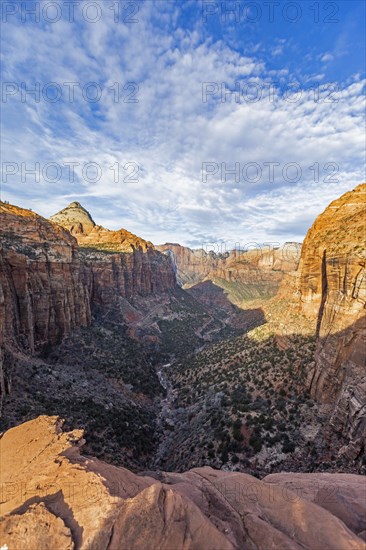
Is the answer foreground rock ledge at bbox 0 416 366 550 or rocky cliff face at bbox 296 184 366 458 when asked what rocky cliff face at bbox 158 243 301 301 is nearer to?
rocky cliff face at bbox 296 184 366 458

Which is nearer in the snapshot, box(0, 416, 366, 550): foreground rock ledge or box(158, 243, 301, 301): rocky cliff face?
box(0, 416, 366, 550): foreground rock ledge

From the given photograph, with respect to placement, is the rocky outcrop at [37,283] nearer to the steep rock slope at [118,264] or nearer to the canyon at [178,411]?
the canyon at [178,411]

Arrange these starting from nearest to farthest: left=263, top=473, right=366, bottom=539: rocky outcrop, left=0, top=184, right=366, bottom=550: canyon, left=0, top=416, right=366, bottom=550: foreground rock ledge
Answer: left=0, top=416, right=366, bottom=550: foreground rock ledge → left=0, top=184, right=366, bottom=550: canyon → left=263, top=473, right=366, bottom=539: rocky outcrop

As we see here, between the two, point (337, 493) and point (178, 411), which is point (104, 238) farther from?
point (337, 493)

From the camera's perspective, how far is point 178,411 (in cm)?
3553

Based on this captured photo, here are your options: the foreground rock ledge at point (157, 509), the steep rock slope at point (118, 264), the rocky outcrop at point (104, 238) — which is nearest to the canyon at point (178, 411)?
the foreground rock ledge at point (157, 509)

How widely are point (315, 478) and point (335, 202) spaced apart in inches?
1421

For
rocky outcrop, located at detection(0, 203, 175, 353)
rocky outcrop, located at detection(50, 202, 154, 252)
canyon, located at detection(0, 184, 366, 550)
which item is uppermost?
rocky outcrop, located at detection(50, 202, 154, 252)

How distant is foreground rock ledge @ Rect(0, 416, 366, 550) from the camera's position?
7469 mm

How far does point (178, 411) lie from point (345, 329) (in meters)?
24.3

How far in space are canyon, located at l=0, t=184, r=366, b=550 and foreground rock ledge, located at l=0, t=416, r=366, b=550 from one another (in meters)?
0.05

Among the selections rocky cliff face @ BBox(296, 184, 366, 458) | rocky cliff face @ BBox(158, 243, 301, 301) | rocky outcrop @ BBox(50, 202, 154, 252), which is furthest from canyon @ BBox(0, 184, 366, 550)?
rocky cliff face @ BBox(158, 243, 301, 301)

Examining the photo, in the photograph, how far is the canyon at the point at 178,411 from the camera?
818 cm

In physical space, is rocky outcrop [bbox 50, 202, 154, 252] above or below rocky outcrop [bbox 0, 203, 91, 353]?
above
